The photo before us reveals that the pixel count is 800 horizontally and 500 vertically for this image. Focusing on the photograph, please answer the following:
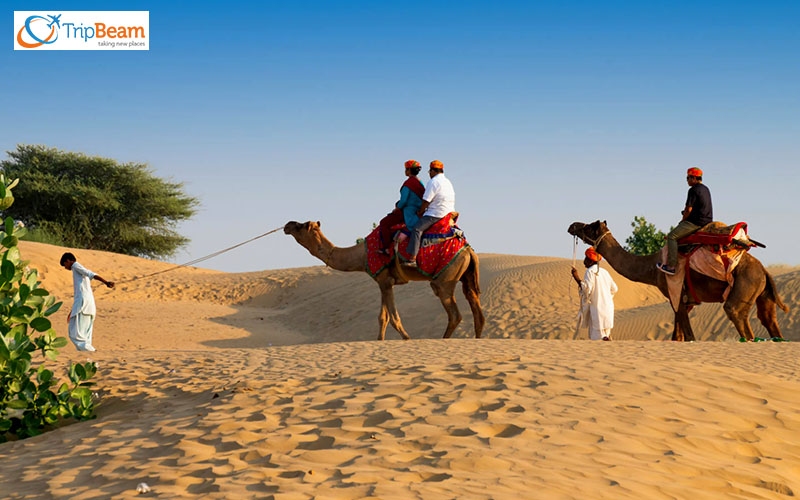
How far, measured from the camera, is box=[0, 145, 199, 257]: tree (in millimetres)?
35844

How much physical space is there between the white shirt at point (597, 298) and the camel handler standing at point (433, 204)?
310cm

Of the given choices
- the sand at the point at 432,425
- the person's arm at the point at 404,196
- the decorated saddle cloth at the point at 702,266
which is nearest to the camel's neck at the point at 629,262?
the decorated saddle cloth at the point at 702,266

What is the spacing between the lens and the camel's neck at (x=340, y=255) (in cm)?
1350

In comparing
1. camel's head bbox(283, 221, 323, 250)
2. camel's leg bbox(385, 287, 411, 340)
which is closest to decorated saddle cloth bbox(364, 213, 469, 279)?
camel's leg bbox(385, 287, 411, 340)

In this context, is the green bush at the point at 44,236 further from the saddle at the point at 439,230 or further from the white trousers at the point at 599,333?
the white trousers at the point at 599,333

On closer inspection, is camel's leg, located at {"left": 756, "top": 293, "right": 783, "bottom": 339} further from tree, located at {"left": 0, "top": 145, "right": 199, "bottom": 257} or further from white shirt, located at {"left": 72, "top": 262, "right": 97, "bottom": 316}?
tree, located at {"left": 0, "top": 145, "right": 199, "bottom": 257}

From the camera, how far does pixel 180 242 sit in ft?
129

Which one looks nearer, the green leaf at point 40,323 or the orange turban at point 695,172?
the green leaf at point 40,323

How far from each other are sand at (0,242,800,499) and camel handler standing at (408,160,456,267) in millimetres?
1723

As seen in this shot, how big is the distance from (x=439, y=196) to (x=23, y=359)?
6578 mm

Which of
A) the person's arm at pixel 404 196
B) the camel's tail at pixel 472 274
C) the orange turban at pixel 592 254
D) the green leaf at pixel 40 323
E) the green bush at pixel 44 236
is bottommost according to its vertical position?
the green leaf at pixel 40 323

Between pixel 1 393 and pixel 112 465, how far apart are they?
3178 mm

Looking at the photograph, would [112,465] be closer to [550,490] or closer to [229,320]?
[550,490]

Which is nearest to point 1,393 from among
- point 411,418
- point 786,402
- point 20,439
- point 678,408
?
point 20,439
